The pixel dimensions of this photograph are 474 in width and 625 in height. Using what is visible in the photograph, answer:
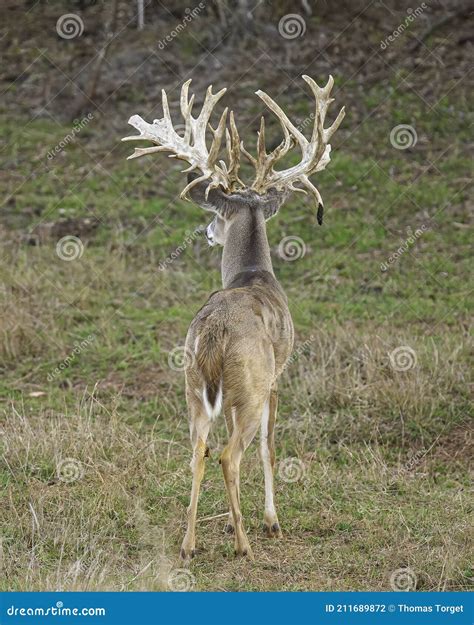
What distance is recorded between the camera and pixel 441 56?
17344mm

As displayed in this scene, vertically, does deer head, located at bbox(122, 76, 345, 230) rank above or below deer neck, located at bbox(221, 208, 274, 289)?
above

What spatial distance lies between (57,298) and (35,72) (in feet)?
22.9

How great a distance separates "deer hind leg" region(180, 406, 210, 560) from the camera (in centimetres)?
704

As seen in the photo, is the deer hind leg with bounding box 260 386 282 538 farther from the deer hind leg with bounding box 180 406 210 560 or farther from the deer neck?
the deer neck

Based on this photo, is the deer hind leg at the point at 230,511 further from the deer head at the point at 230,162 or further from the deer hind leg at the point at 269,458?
the deer head at the point at 230,162

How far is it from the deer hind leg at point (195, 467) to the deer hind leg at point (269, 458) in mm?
749

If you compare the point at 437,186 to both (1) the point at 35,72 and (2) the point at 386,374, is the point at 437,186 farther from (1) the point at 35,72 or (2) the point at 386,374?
(1) the point at 35,72

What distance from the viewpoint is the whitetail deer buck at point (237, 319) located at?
7.05 meters

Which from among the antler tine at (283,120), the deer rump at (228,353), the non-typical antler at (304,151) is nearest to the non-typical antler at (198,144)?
the non-typical antler at (304,151)

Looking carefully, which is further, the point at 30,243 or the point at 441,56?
the point at 441,56

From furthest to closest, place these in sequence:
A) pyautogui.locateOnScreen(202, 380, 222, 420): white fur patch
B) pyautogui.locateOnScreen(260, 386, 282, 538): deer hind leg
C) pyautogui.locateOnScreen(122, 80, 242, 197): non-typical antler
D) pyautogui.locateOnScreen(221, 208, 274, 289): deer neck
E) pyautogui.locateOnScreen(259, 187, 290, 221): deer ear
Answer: pyautogui.locateOnScreen(259, 187, 290, 221): deer ear, pyautogui.locateOnScreen(122, 80, 242, 197): non-typical antler, pyautogui.locateOnScreen(221, 208, 274, 289): deer neck, pyautogui.locateOnScreen(260, 386, 282, 538): deer hind leg, pyautogui.locateOnScreen(202, 380, 222, 420): white fur patch

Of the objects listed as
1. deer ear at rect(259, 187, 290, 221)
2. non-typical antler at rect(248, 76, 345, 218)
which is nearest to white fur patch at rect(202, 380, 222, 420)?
deer ear at rect(259, 187, 290, 221)

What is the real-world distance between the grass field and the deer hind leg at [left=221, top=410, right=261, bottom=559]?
128 millimetres
